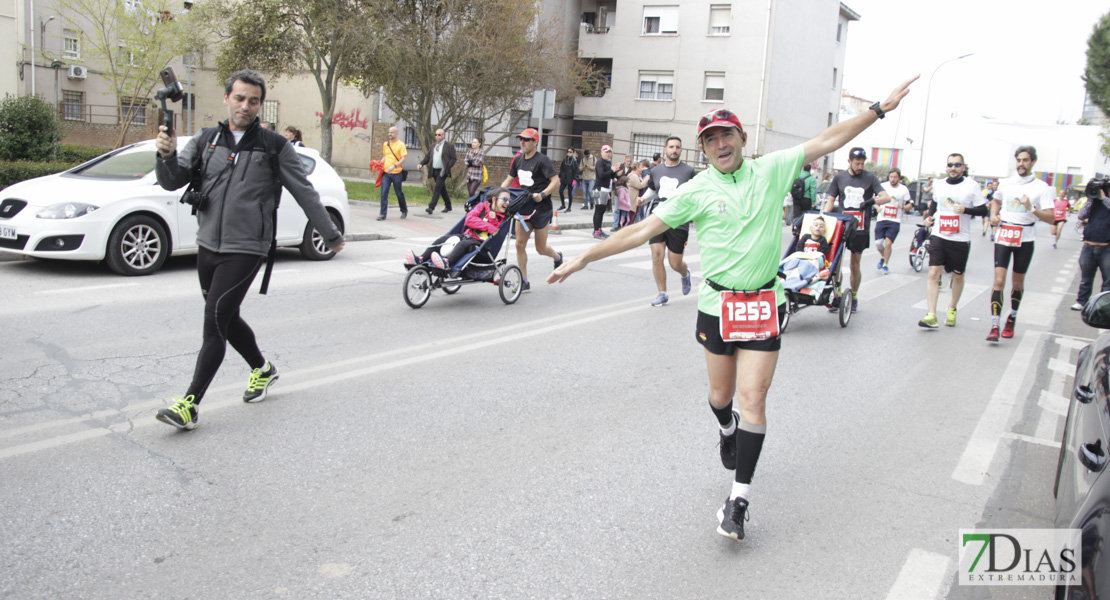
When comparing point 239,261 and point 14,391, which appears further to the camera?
point 14,391

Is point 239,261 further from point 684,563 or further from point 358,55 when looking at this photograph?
point 358,55

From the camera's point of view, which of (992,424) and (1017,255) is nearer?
(992,424)

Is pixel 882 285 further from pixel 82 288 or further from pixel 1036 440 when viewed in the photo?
pixel 82 288

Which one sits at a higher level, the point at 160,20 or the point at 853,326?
the point at 160,20

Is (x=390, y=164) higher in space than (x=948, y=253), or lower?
higher

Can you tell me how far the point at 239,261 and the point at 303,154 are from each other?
25.5ft

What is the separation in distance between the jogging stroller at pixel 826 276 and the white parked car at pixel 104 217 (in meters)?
4.87

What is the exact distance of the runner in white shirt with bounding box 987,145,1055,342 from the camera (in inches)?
335

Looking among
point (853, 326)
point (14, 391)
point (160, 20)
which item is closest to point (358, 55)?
point (160, 20)

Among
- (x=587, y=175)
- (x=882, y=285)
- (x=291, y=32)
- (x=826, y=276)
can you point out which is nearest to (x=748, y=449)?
(x=826, y=276)

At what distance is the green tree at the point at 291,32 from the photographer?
830 inches

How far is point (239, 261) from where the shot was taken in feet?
15.4

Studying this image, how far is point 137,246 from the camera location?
371 inches

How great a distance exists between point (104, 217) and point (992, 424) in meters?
8.85
